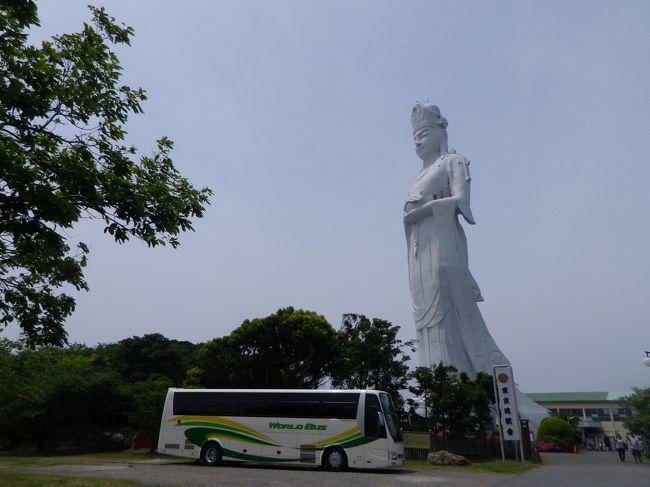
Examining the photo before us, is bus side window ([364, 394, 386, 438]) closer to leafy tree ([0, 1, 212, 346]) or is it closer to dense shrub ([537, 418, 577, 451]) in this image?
leafy tree ([0, 1, 212, 346])

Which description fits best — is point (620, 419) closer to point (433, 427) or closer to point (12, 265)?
point (433, 427)

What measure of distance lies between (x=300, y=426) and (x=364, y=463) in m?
2.09

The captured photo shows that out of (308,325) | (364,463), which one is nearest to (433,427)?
(364,463)

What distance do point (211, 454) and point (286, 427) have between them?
2591mm

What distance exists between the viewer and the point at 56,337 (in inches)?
281

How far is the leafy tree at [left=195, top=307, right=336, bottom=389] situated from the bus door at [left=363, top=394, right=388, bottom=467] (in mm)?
14371

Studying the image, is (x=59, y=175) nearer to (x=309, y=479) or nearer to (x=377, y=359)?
(x=309, y=479)

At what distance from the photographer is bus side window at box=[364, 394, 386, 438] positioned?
14.5 meters

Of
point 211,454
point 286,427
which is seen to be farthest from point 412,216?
point 211,454

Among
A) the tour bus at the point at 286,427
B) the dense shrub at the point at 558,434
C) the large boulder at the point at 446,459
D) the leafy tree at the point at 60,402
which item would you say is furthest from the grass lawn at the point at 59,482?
the dense shrub at the point at 558,434

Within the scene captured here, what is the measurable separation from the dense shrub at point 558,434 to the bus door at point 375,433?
1514 centimetres

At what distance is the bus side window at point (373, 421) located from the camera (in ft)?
47.5

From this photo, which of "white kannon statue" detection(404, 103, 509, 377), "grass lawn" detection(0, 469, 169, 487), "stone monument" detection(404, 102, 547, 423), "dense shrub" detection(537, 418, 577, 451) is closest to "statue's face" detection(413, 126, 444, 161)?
"stone monument" detection(404, 102, 547, 423)

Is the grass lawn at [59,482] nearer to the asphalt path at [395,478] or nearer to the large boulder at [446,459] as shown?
the asphalt path at [395,478]
